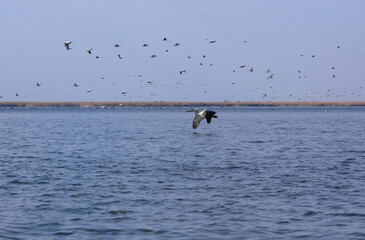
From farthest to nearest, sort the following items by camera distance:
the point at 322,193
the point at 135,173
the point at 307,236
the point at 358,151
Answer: the point at 358,151 < the point at 135,173 < the point at 322,193 < the point at 307,236

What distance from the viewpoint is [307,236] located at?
37.8 ft

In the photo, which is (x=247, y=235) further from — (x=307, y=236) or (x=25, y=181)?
(x=25, y=181)

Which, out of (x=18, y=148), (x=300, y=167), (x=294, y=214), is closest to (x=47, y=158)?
(x=18, y=148)

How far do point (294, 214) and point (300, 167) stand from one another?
31.9 feet

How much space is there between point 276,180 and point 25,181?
897 cm

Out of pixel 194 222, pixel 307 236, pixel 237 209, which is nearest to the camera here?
pixel 307 236

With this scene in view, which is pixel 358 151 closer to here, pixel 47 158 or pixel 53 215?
pixel 47 158

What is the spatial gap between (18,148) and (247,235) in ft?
82.4

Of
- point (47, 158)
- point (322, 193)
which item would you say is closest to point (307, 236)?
point (322, 193)

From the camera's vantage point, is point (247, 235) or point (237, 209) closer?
point (247, 235)

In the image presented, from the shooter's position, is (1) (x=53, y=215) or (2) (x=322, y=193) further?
(2) (x=322, y=193)

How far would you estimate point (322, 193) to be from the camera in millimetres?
16188

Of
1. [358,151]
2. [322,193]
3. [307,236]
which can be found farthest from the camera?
[358,151]

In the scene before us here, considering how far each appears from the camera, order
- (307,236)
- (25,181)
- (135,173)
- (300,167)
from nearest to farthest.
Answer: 1. (307,236)
2. (25,181)
3. (135,173)
4. (300,167)
